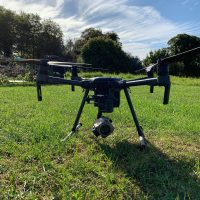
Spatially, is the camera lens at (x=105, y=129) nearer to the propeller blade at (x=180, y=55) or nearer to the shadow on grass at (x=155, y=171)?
the shadow on grass at (x=155, y=171)

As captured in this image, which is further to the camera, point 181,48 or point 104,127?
point 181,48

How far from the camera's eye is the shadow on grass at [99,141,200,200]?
9.73 feet

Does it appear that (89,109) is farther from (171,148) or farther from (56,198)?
(56,198)

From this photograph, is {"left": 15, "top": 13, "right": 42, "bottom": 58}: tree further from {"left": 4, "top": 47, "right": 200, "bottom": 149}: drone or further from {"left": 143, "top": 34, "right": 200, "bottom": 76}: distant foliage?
{"left": 4, "top": 47, "right": 200, "bottom": 149}: drone

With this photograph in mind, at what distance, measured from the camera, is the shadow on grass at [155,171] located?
296 centimetres

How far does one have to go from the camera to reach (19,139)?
4.68 m

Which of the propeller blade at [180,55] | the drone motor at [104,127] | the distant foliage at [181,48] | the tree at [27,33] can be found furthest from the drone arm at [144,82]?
the distant foliage at [181,48]

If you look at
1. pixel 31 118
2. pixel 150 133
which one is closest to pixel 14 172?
pixel 150 133

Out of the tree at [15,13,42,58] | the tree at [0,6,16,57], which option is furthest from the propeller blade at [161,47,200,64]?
the tree at [15,13,42,58]

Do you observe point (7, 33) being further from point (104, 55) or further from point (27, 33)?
point (104, 55)

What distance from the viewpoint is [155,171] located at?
137 inches

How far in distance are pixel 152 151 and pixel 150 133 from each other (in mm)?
1098

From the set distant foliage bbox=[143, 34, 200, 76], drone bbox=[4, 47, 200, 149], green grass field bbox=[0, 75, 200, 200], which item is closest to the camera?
green grass field bbox=[0, 75, 200, 200]

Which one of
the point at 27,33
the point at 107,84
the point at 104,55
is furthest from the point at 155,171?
the point at 27,33
